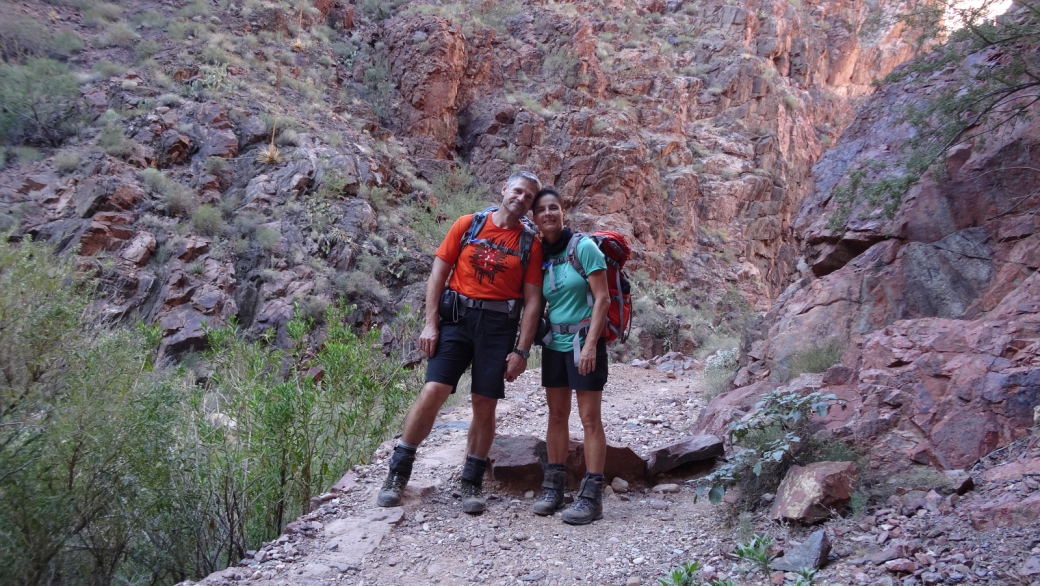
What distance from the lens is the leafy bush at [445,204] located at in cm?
1706

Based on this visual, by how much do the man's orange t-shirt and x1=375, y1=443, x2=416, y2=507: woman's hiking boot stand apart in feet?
3.38

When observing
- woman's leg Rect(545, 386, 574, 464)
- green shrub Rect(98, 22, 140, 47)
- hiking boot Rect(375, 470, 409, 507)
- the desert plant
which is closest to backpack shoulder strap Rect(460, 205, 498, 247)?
woman's leg Rect(545, 386, 574, 464)

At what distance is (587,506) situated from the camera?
3.82 metres

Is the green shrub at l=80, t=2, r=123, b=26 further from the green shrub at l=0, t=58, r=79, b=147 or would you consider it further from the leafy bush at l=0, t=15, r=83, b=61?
the green shrub at l=0, t=58, r=79, b=147

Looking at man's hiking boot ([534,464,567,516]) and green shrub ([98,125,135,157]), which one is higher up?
green shrub ([98,125,135,157])

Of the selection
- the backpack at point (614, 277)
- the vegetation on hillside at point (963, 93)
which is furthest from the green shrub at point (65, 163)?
the vegetation on hillside at point (963, 93)

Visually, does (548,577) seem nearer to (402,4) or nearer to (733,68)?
(402,4)

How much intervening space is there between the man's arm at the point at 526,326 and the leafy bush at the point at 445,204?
41.4 feet

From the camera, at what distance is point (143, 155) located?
47.9 feet

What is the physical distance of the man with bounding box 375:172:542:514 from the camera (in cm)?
388

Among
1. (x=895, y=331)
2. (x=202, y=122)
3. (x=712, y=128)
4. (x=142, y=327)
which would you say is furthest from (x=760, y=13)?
(x=142, y=327)

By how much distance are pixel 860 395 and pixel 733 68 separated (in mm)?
25006

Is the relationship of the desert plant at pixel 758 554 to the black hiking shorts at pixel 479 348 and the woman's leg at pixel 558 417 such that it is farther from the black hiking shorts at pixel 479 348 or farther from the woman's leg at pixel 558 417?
the black hiking shorts at pixel 479 348

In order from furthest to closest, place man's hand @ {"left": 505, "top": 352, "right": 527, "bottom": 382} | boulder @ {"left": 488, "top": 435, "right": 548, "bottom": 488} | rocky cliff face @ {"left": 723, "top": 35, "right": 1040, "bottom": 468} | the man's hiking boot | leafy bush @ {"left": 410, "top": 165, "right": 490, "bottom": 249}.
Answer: leafy bush @ {"left": 410, "top": 165, "right": 490, "bottom": 249} < boulder @ {"left": 488, "top": 435, "right": 548, "bottom": 488} < the man's hiking boot < man's hand @ {"left": 505, "top": 352, "right": 527, "bottom": 382} < rocky cliff face @ {"left": 723, "top": 35, "right": 1040, "bottom": 468}
